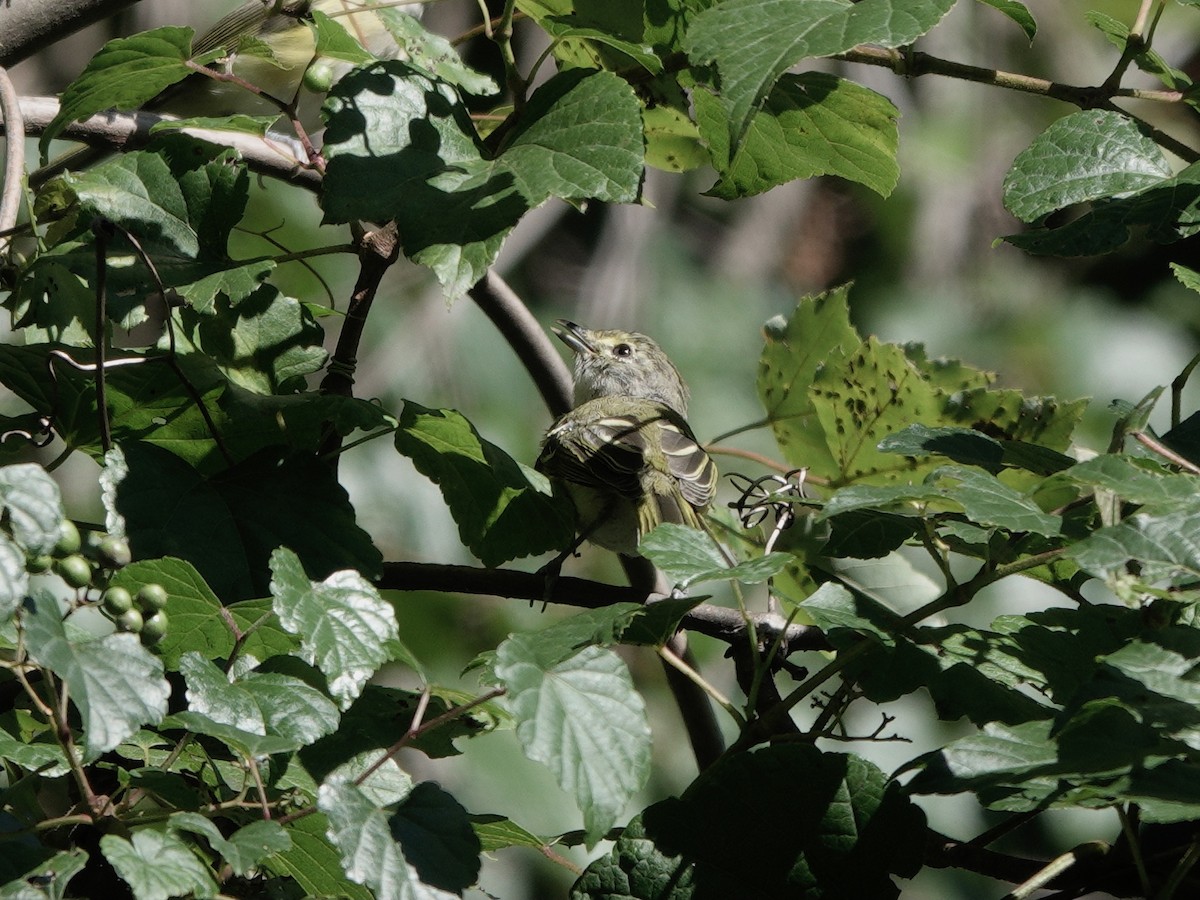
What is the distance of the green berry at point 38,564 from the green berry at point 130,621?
0.08 metres

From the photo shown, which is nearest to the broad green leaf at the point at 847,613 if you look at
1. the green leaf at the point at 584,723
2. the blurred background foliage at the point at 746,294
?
the green leaf at the point at 584,723

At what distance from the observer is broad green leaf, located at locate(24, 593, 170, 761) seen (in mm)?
1064

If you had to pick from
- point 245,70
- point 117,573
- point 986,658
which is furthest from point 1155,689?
point 245,70

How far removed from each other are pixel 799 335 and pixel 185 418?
111 centimetres

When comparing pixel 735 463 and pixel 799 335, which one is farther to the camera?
pixel 735 463

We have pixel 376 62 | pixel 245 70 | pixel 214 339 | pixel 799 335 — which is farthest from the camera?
pixel 245 70

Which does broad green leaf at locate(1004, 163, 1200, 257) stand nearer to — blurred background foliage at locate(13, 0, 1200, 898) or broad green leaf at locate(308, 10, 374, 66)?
broad green leaf at locate(308, 10, 374, 66)

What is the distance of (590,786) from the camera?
118 cm

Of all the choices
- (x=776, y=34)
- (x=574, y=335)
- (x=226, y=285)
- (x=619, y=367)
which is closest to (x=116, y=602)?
(x=226, y=285)

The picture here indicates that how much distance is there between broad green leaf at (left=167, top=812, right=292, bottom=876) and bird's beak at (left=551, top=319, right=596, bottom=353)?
114 inches

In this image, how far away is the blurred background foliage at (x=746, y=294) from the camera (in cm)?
445

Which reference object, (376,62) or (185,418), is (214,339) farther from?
(376,62)

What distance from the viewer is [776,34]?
4.64 ft

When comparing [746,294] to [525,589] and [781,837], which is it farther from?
[781,837]
